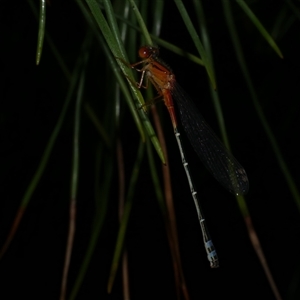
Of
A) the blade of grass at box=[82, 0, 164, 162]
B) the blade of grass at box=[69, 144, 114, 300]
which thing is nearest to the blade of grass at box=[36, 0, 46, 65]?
the blade of grass at box=[82, 0, 164, 162]

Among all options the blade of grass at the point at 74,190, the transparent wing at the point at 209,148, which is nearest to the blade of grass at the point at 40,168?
the blade of grass at the point at 74,190

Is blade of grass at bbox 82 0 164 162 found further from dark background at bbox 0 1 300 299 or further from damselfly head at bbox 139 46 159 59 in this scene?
dark background at bbox 0 1 300 299

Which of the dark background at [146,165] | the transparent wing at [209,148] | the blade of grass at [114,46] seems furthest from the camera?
the dark background at [146,165]

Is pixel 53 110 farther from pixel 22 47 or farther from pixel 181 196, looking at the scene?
pixel 181 196

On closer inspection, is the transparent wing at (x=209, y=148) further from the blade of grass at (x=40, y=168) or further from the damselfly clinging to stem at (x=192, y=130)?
the blade of grass at (x=40, y=168)

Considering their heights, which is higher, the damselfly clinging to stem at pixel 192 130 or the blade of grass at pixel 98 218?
the damselfly clinging to stem at pixel 192 130

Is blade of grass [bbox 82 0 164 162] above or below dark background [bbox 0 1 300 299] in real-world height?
below

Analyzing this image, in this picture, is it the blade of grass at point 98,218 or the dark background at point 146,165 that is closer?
the blade of grass at point 98,218

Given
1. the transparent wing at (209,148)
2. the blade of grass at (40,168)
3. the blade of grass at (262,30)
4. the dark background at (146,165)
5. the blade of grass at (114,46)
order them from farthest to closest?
the dark background at (146,165), the transparent wing at (209,148), the blade of grass at (40,168), the blade of grass at (262,30), the blade of grass at (114,46)

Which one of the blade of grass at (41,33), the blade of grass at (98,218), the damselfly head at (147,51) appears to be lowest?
the blade of grass at (98,218)
